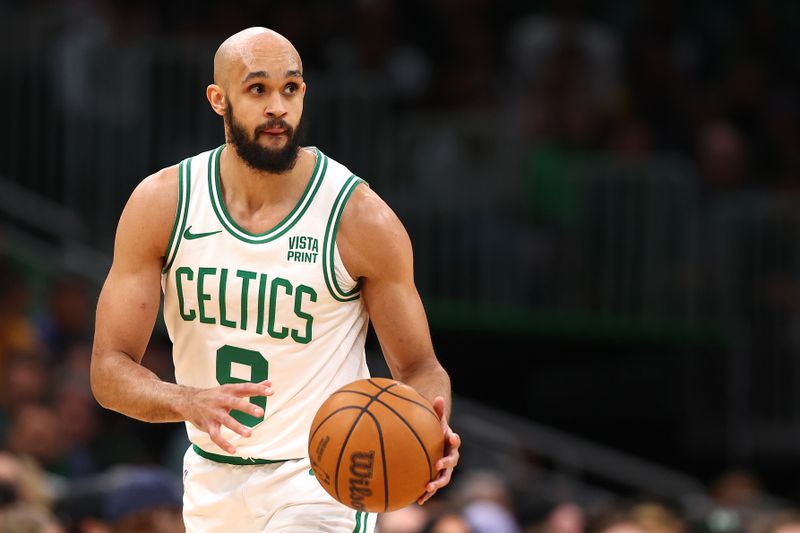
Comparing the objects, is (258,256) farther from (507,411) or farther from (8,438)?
(507,411)

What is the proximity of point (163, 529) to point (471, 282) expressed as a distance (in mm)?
6678

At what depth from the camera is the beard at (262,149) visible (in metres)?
5.98

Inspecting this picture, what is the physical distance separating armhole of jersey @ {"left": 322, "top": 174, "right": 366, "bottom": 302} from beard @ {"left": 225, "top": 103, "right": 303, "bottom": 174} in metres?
0.25

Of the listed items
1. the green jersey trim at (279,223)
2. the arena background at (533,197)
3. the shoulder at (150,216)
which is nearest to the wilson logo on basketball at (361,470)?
the green jersey trim at (279,223)

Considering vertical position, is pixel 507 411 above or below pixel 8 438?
below

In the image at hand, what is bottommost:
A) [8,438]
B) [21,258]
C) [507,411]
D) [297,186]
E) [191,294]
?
[507,411]

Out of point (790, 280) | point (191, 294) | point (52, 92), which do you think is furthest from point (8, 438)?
point (790, 280)

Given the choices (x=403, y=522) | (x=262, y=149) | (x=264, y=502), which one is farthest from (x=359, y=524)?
(x=403, y=522)

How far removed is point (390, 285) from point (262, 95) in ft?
2.88

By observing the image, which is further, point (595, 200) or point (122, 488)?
point (595, 200)

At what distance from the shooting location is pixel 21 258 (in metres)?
12.5

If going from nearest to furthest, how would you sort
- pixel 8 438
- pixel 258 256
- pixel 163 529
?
pixel 258 256 → pixel 163 529 → pixel 8 438

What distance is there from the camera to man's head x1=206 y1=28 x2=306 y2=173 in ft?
19.3

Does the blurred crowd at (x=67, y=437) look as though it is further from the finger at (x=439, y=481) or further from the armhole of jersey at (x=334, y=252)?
the finger at (x=439, y=481)
